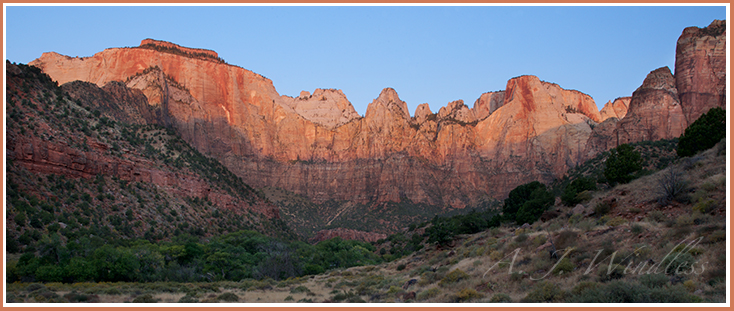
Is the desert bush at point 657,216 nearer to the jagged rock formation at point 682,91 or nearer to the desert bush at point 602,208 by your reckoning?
the desert bush at point 602,208

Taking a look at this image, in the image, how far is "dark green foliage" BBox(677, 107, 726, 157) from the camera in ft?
143

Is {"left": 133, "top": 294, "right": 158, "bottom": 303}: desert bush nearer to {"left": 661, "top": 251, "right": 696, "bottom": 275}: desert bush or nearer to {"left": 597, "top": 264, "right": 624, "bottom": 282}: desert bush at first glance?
{"left": 597, "top": 264, "right": 624, "bottom": 282}: desert bush

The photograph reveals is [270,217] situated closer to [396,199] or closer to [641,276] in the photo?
[396,199]

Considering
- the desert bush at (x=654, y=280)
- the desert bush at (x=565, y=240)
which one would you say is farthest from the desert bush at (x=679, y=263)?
the desert bush at (x=565, y=240)

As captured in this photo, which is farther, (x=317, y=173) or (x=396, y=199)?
(x=317, y=173)

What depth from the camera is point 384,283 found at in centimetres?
2955

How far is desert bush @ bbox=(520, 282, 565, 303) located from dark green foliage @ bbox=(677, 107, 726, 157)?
1377 inches

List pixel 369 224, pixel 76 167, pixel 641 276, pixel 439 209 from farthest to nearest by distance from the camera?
pixel 439 209
pixel 369 224
pixel 76 167
pixel 641 276

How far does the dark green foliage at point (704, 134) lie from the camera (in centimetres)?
4370

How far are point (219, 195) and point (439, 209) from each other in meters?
65.7

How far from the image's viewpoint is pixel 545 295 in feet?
57.5

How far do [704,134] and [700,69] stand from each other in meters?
47.9

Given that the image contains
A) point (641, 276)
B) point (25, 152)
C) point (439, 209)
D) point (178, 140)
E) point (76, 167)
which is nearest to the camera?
point (641, 276)

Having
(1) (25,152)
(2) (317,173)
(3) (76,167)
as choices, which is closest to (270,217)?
(3) (76,167)
